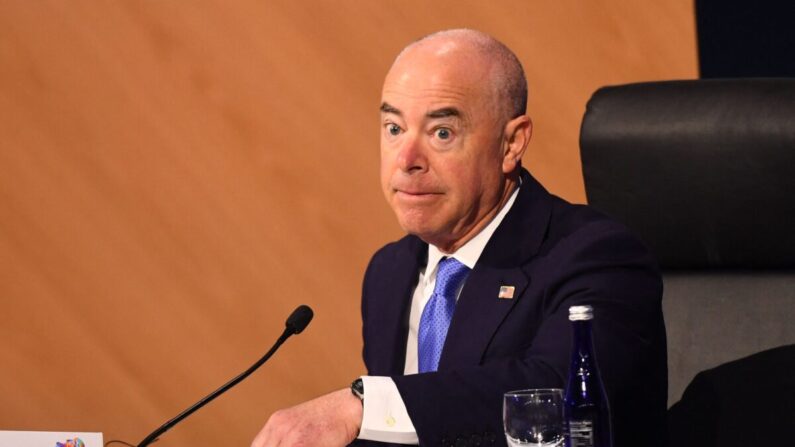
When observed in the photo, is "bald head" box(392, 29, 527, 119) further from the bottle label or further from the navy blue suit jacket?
the bottle label

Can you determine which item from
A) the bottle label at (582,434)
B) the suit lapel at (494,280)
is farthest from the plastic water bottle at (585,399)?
the suit lapel at (494,280)

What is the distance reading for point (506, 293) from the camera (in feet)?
6.25

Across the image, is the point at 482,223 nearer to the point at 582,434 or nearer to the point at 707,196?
the point at 707,196

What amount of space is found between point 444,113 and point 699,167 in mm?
453

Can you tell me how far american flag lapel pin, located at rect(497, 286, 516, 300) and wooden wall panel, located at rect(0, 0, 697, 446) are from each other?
94 cm

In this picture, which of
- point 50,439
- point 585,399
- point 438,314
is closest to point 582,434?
point 585,399

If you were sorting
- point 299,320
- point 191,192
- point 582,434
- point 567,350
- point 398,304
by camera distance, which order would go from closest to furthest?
point 582,434 < point 567,350 < point 299,320 < point 398,304 < point 191,192

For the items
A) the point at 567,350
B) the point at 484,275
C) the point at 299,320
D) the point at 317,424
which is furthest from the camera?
the point at 484,275

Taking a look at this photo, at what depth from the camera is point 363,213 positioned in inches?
116

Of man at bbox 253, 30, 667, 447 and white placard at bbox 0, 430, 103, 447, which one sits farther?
white placard at bbox 0, 430, 103, 447

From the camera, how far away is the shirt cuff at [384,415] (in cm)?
159

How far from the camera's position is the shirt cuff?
5.21 feet

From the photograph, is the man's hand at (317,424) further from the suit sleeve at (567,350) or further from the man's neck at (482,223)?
the man's neck at (482,223)

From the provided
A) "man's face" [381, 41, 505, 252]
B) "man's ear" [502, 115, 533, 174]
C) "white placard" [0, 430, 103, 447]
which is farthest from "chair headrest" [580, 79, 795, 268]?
"white placard" [0, 430, 103, 447]
